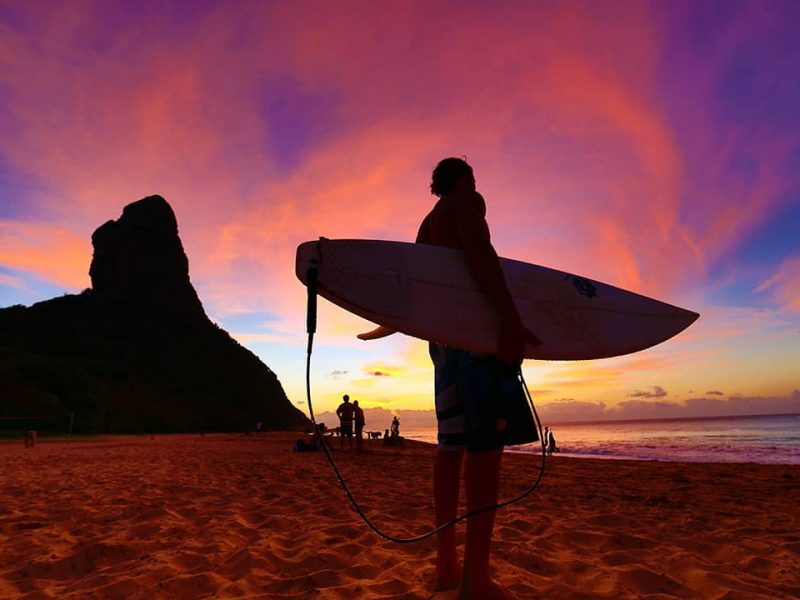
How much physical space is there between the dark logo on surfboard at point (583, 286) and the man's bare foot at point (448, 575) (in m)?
1.75

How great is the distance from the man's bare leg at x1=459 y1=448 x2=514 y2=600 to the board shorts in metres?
0.08

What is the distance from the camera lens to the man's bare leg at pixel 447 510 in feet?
7.69

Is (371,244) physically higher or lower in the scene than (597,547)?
higher

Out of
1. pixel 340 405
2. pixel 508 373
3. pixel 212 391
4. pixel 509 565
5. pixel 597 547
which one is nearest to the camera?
pixel 508 373

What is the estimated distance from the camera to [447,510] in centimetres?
234

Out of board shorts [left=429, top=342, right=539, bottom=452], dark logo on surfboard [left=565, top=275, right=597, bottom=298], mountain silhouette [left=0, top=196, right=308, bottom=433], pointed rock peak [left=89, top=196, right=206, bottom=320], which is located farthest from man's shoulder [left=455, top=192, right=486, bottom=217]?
pointed rock peak [left=89, top=196, right=206, bottom=320]

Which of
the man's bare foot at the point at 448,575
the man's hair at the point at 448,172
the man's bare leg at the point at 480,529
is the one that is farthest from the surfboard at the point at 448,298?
the man's bare foot at the point at 448,575

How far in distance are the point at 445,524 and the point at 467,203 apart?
5.18 ft

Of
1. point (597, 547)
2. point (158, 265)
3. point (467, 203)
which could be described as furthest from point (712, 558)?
point (158, 265)

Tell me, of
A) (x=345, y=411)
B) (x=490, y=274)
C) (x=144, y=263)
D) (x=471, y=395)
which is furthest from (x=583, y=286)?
(x=144, y=263)

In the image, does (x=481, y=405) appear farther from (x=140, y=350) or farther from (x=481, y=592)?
(x=140, y=350)

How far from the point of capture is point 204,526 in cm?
A: 381

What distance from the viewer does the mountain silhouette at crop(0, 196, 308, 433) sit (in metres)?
41.8

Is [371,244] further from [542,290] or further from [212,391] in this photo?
[212,391]
